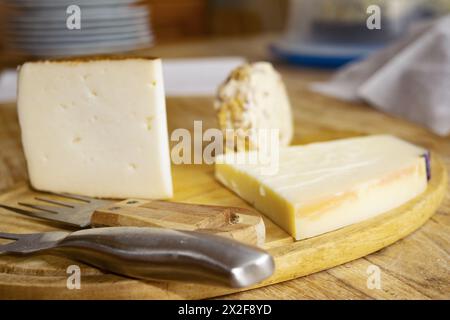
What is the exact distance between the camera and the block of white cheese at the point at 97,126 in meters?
1.00

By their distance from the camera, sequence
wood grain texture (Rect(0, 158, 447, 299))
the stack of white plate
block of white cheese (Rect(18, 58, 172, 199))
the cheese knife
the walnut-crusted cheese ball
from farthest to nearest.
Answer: the stack of white plate → the walnut-crusted cheese ball → block of white cheese (Rect(18, 58, 172, 199)) → wood grain texture (Rect(0, 158, 447, 299)) → the cheese knife

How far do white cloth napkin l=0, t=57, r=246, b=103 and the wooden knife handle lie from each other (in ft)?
3.31

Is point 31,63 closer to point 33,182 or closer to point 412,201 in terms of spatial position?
point 33,182

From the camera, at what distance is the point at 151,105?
100 cm

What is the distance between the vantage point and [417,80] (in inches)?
63.6

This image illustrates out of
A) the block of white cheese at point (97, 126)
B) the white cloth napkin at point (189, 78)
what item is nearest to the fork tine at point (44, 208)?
the block of white cheese at point (97, 126)

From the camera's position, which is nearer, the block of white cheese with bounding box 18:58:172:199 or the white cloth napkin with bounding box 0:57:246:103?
the block of white cheese with bounding box 18:58:172:199

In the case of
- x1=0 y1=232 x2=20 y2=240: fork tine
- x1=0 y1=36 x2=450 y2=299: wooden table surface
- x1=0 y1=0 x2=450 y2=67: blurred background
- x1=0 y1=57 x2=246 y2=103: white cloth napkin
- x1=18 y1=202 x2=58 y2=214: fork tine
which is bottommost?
x1=0 y1=36 x2=450 y2=299: wooden table surface

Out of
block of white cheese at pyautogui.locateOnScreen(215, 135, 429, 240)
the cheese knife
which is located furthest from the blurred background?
the cheese knife

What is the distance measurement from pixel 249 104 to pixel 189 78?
0.79 m

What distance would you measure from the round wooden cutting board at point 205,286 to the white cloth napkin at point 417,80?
1.44ft

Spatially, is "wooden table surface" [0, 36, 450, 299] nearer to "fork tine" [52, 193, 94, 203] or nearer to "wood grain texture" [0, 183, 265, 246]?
"wood grain texture" [0, 183, 265, 246]

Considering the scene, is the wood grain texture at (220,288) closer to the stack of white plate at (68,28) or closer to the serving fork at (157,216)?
the serving fork at (157,216)

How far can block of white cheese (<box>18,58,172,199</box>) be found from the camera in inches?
39.4
